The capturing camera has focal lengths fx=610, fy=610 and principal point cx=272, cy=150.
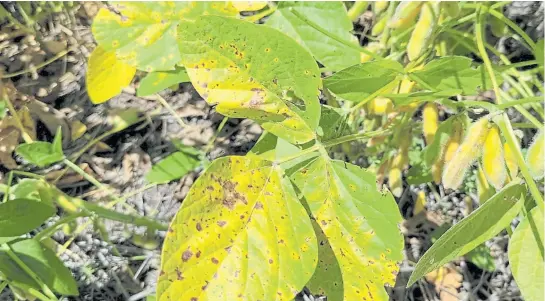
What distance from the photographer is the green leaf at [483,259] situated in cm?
157

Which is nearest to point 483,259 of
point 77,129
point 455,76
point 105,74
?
point 455,76

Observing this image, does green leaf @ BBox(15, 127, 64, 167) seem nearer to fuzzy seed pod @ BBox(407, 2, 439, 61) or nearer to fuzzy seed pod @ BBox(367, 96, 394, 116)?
fuzzy seed pod @ BBox(367, 96, 394, 116)

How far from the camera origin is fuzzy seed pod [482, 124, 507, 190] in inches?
34.0

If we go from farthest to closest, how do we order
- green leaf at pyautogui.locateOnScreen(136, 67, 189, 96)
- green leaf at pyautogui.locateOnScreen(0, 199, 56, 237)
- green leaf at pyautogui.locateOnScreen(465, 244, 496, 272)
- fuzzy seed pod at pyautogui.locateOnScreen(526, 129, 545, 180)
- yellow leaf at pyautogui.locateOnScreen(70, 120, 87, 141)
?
yellow leaf at pyautogui.locateOnScreen(70, 120, 87, 141), green leaf at pyautogui.locateOnScreen(465, 244, 496, 272), green leaf at pyautogui.locateOnScreen(136, 67, 189, 96), green leaf at pyautogui.locateOnScreen(0, 199, 56, 237), fuzzy seed pod at pyautogui.locateOnScreen(526, 129, 545, 180)

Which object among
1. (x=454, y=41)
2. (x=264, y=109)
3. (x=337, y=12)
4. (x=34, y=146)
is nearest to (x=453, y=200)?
(x=454, y=41)

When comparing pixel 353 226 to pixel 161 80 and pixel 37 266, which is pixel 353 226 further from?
pixel 37 266

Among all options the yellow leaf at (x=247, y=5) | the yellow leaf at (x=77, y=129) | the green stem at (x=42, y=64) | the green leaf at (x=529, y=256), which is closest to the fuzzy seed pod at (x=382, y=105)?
the yellow leaf at (x=247, y=5)

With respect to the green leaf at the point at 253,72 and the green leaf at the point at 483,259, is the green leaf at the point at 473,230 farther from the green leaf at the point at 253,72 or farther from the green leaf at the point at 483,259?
the green leaf at the point at 483,259

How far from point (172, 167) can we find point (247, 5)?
28.8 inches

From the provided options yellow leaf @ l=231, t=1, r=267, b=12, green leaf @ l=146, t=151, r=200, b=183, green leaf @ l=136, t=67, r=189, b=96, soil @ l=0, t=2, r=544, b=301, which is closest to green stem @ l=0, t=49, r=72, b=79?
soil @ l=0, t=2, r=544, b=301

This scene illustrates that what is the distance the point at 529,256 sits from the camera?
32.9 inches

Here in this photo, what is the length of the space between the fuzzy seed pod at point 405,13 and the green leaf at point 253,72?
0.24m

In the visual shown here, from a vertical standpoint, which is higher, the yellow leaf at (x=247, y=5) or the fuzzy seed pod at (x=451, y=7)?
the fuzzy seed pod at (x=451, y=7)

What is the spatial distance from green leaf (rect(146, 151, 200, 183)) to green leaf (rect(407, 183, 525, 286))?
1.00m
